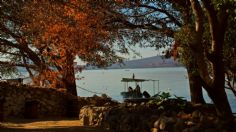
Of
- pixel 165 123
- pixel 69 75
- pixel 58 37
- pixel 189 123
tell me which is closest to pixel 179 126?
pixel 189 123

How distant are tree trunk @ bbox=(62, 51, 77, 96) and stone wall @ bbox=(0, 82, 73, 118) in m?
1.33

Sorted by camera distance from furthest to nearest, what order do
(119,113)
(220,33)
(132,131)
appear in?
1. (119,113)
2. (132,131)
3. (220,33)

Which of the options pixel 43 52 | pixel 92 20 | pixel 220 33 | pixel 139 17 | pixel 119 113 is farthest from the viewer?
pixel 43 52

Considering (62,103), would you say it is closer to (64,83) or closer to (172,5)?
(64,83)

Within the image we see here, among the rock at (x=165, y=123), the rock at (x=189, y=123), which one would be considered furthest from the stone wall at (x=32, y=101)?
the rock at (x=189, y=123)

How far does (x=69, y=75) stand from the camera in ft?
94.1

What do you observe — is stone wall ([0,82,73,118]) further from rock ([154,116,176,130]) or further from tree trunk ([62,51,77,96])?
rock ([154,116,176,130])

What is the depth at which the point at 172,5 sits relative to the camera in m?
24.4

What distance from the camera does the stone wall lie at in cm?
2552

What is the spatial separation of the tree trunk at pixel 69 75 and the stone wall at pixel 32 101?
1.33 metres

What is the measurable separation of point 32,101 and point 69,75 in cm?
366

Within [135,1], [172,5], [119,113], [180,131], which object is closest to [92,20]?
[135,1]

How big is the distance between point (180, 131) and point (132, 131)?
2821 mm

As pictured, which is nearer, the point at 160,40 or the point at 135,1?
the point at 135,1
